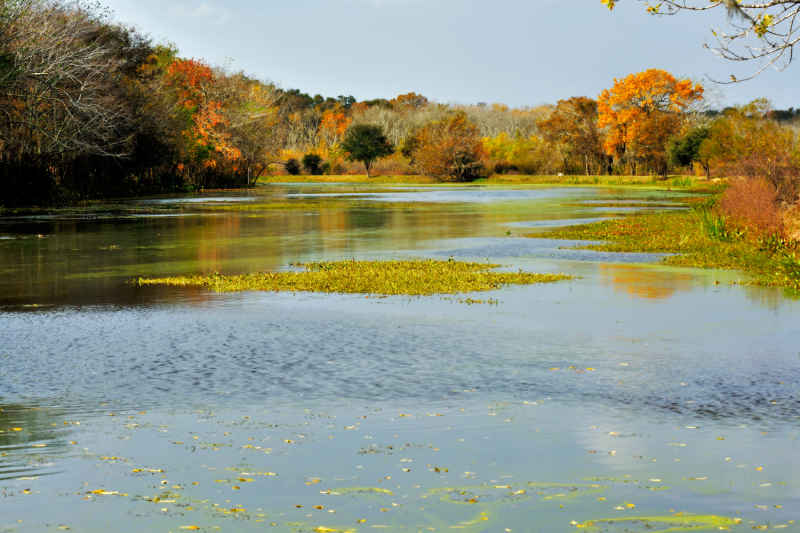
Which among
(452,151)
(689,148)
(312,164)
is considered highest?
(452,151)

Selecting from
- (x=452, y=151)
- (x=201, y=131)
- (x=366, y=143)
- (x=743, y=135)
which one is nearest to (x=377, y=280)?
(x=743, y=135)

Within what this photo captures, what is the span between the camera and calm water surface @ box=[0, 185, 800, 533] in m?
5.37

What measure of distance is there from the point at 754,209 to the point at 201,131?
182 ft

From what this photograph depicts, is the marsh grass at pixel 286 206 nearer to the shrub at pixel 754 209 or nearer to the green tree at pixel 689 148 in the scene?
the shrub at pixel 754 209

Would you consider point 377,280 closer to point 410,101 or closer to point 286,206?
point 286,206

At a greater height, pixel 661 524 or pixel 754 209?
pixel 754 209

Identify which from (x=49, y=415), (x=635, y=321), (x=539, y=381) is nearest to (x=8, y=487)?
(x=49, y=415)

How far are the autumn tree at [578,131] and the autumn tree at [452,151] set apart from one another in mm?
8173

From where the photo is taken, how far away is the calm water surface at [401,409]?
537 cm

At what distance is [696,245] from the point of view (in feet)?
74.9

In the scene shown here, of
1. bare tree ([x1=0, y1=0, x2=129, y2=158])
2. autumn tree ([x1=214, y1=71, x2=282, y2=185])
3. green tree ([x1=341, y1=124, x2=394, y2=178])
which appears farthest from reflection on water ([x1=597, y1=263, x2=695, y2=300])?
green tree ([x1=341, y1=124, x2=394, y2=178])

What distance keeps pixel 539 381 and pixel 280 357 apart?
9.74 ft

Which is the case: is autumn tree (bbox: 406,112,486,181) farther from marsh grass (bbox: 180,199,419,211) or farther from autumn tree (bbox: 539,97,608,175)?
marsh grass (bbox: 180,199,419,211)

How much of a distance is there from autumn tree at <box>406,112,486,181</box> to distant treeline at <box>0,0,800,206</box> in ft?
0.51
